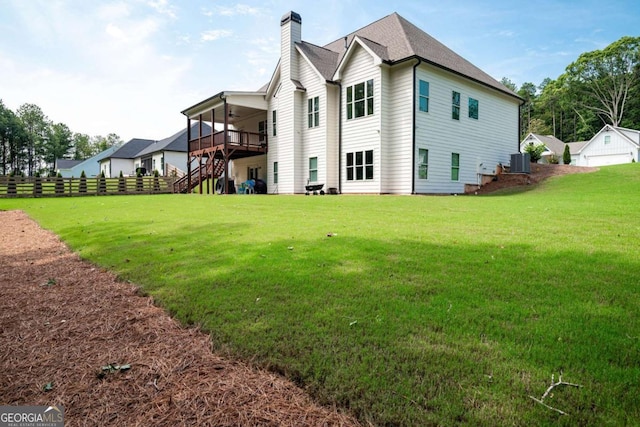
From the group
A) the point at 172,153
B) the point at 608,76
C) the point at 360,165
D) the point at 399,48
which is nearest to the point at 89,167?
the point at 172,153

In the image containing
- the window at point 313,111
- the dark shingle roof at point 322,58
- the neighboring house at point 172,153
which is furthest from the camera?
the neighboring house at point 172,153

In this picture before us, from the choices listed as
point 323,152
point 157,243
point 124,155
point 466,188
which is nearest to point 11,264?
point 157,243

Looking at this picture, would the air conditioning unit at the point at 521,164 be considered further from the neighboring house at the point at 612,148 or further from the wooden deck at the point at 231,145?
the neighboring house at the point at 612,148

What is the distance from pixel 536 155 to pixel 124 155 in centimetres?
5120

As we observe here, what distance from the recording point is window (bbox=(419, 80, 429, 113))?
16609 millimetres

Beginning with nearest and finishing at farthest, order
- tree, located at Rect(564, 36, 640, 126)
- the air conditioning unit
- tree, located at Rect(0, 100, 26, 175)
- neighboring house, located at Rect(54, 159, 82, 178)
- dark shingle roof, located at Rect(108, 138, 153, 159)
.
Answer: the air conditioning unit
tree, located at Rect(564, 36, 640, 126)
dark shingle roof, located at Rect(108, 138, 153, 159)
neighboring house, located at Rect(54, 159, 82, 178)
tree, located at Rect(0, 100, 26, 175)

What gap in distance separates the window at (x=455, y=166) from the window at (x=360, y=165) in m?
4.62

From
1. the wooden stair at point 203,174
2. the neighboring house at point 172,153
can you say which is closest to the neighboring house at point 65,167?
the neighboring house at point 172,153

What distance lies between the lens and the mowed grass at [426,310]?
6.25 feet

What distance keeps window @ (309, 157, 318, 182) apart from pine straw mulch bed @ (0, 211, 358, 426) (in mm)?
16013

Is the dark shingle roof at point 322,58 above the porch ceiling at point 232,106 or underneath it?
above

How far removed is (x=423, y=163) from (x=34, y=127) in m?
96.3

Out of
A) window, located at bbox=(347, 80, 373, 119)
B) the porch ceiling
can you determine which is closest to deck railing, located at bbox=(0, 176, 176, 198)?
the porch ceiling

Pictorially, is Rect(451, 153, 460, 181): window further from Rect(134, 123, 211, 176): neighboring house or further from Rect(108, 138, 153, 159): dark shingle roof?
Rect(108, 138, 153, 159): dark shingle roof
